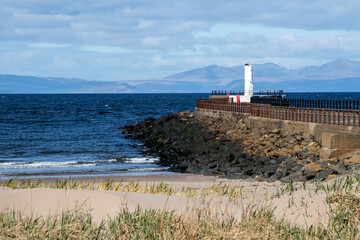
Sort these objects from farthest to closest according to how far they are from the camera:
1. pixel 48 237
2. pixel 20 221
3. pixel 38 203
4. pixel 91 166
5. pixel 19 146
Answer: pixel 19 146
pixel 91 166
pixel 38 203
pixel 20 221
pixel 48 237

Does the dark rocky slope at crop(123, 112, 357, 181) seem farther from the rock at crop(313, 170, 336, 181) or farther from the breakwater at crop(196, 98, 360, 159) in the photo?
the breakwater at crop(196, 98, 360, 159)

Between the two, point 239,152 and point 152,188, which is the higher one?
point 152,188

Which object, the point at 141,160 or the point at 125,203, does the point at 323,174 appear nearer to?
the point at 125,203

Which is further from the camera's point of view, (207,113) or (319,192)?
(207,113)

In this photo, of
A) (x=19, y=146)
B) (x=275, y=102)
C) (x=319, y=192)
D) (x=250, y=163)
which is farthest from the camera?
(x=275, y=102)

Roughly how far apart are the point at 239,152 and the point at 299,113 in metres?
5.32

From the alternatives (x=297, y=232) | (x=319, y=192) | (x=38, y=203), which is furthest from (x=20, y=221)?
(x=319, y=192)

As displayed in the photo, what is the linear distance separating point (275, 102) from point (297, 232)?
45524 mm

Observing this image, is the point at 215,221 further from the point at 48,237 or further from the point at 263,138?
the point at 263,138

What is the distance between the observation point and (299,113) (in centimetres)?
2633

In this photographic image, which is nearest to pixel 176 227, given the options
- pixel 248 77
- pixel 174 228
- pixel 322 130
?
pixel 174 228

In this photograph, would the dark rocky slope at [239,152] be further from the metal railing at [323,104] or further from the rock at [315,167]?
the metal railing at [323,104]

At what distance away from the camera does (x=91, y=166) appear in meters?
23.1

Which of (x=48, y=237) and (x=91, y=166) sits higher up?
(x=48, y=237)
